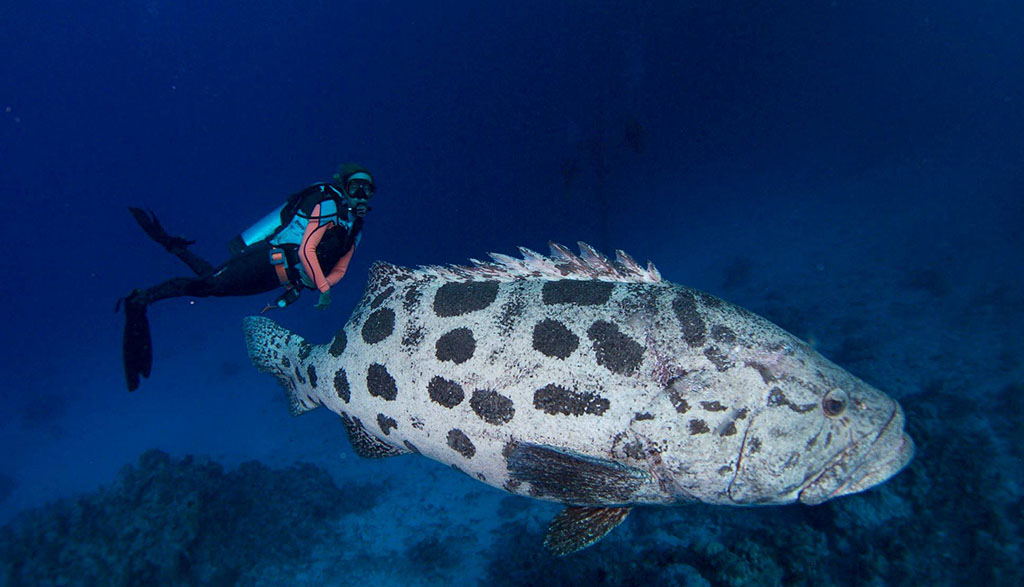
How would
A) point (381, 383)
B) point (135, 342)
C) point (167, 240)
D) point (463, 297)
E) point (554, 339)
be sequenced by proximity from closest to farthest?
point (554, 339), point (463, 297), point (381, 383), point (135, 342), point (167, 240)

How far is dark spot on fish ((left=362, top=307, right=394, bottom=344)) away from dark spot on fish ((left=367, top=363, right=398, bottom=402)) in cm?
24

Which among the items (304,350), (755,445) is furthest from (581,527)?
(304,350)

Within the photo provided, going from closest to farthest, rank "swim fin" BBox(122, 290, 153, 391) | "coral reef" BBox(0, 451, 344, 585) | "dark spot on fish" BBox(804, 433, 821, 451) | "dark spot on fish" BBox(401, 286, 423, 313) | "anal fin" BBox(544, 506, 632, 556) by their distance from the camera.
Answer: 1. "dark spot on fish" BBox(804, 433, 821, 451)
2. "anal fin" BBox(544, 506, 632, 556)
3. "dark spot on fish" BBox(401, 286, 423, 313)
4. "swim fin" BBox(122, 290, 153, 391)
5. "coral reef" BBox(0, 451, 344, 585)

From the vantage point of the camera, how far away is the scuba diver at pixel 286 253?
505cm

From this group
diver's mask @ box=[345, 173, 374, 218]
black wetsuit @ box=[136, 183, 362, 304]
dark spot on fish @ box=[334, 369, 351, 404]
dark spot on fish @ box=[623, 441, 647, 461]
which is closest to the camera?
dark spot on fish @ box=[623, 441, 647, 461]

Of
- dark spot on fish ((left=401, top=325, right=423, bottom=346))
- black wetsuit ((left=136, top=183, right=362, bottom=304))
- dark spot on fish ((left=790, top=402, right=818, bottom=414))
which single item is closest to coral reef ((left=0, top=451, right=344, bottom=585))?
black wetsuit ((left=136, top=183, right=362, bottom=304))

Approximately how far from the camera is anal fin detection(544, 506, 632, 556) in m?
3.19

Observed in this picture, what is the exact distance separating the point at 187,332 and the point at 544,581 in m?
41.7

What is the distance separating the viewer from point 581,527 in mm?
3262

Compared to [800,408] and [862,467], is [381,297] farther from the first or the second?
[862,467]

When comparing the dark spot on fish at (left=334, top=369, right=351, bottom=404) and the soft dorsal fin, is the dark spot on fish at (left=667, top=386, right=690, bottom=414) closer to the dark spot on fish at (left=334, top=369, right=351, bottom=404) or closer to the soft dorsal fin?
the soft dorsal fin

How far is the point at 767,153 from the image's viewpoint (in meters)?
60.5

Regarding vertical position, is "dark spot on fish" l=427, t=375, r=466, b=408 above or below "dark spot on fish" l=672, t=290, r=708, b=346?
below

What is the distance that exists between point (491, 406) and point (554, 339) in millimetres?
675
